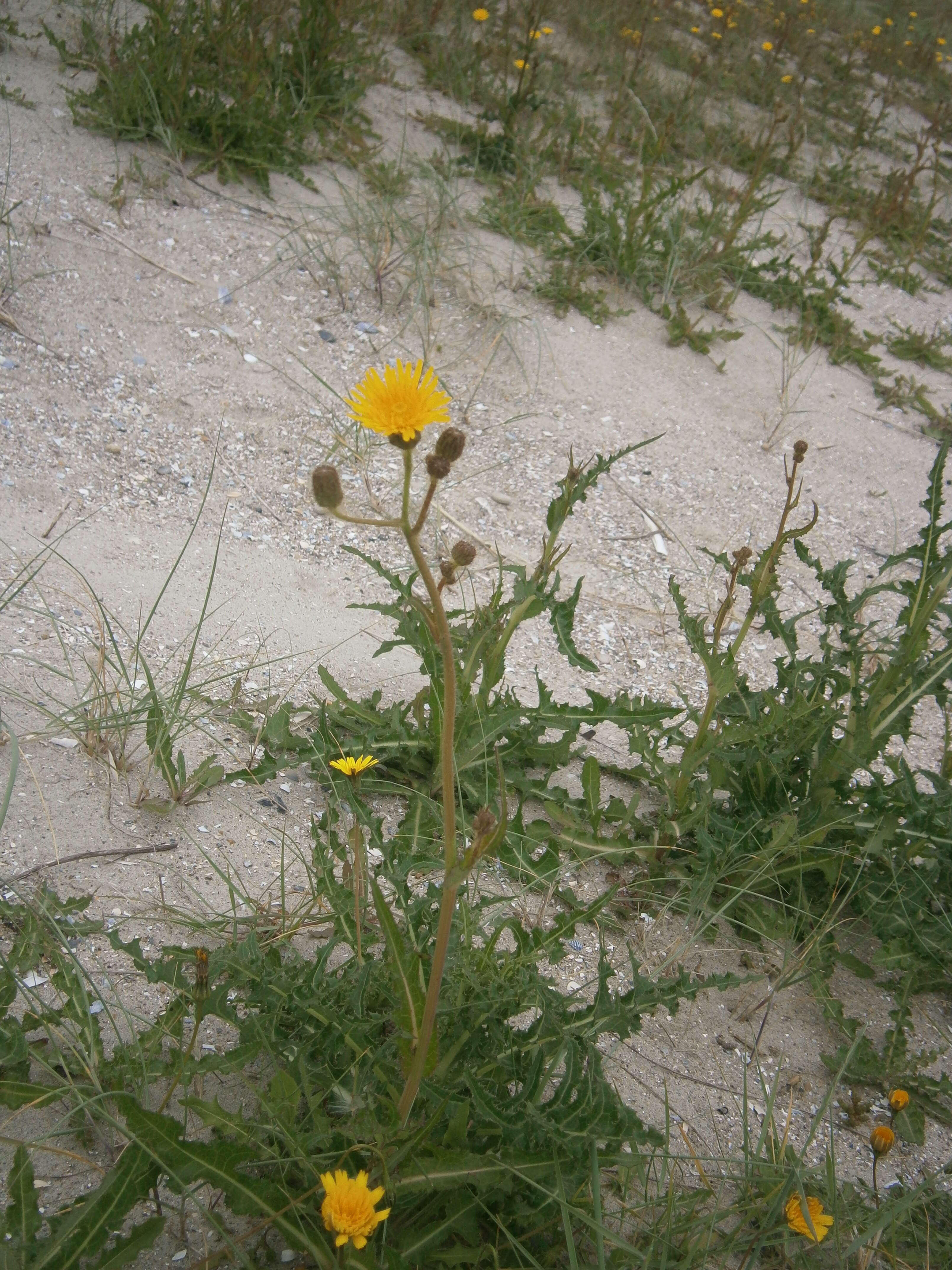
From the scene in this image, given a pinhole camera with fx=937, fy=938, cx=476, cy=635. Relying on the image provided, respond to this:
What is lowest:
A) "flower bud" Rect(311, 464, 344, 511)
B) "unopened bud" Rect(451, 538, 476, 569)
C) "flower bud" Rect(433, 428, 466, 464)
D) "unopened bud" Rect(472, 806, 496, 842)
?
"unopened bud" Rect(472, 806, 496, 842)

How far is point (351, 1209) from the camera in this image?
1.13 meters

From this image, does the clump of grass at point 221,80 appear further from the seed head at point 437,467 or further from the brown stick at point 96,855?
the seed head at point 437,467

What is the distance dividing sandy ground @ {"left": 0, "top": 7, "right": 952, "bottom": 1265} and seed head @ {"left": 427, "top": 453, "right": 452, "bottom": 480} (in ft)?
3.59

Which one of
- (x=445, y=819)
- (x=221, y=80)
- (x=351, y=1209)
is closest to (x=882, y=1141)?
(x=351, y=1209)

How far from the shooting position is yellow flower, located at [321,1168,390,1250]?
3.69ft

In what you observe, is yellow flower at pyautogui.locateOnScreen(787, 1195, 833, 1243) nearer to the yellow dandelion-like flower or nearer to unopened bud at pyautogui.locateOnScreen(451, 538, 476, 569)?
the yellow dandelion-like flower

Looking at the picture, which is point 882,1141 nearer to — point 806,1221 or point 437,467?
point 806,1221

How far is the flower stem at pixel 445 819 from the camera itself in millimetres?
943

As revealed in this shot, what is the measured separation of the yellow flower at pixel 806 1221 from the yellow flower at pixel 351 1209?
0.64 metres

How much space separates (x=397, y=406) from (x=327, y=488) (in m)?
0.13

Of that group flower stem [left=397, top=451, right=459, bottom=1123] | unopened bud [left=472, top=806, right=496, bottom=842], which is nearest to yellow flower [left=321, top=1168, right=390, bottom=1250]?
flower stem [left=397, top=451, right=459, bottom=1123]

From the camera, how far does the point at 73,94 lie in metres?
3.79

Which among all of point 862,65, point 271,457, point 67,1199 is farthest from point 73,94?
point 862,65

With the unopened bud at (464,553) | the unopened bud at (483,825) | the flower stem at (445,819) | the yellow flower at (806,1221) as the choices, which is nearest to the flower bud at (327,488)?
the flower stem at (445,819)
